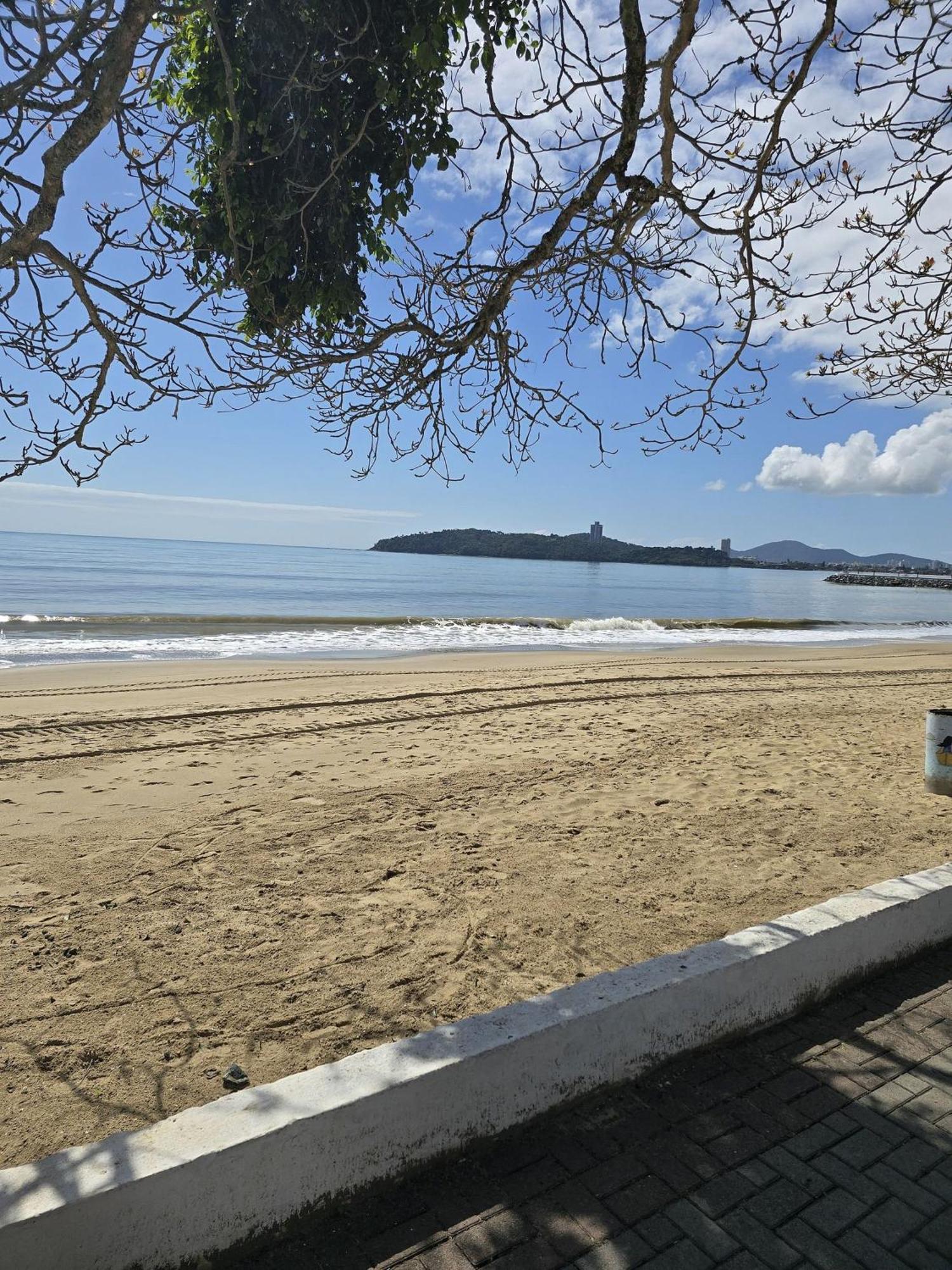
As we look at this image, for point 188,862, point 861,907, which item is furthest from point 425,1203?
point 188,862

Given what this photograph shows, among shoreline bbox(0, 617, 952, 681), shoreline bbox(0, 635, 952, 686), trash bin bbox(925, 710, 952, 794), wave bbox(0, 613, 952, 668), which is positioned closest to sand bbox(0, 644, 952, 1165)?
trash bin bbox(925, 710, 952, 794)

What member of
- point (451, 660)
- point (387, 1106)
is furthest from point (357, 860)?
point (451, 660)

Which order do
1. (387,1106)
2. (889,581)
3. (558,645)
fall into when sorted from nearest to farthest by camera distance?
(387,1106) → (558,645) → (889,581)

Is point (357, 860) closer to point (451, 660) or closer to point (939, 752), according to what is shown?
point (939, 752)

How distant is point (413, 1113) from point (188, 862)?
273 cm

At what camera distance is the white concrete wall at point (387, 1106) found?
5.62 ft

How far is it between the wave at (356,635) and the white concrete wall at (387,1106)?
13782mm

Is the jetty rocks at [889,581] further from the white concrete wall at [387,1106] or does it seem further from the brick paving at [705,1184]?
the brick paving at [705,1184]

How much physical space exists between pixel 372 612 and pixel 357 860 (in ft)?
85.8

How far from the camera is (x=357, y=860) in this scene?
4504mm

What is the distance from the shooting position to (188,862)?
4453 mm

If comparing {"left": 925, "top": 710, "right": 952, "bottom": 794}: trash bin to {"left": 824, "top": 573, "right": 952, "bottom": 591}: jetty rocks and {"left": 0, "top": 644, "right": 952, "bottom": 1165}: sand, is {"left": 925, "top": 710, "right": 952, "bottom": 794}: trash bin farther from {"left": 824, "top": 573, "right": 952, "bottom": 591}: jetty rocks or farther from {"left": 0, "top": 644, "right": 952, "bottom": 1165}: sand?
{"left": 824, "top": 573, "right": 952, "bottom": 591}: jetty rocks

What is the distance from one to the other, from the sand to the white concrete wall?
0.62m

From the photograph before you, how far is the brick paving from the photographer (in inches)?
76.2
